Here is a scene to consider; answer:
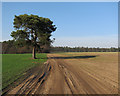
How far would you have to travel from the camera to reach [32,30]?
89.7ft

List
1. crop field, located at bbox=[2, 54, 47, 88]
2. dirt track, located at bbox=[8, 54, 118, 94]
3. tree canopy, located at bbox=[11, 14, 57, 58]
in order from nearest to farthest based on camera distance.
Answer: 1. dirt track, located at bbox=[8, 54, 118, 94]
2. crop field, located at bbox=[2, 54, 47, 88]
3. tree canopy, located at bbox=[11, 14, 57, 58]

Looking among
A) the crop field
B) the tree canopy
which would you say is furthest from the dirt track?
the tree canopy

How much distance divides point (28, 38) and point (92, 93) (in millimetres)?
24388

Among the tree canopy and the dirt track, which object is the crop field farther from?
the tree canopy

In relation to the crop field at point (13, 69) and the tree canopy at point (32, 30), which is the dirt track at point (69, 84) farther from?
the tree canopy at point (32, 30)

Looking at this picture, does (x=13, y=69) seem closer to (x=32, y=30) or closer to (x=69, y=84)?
(x=69, y=84)

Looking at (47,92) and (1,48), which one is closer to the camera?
(47,92)

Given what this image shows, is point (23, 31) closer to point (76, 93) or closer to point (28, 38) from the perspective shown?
point (28, 38)

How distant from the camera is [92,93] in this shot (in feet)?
17.7

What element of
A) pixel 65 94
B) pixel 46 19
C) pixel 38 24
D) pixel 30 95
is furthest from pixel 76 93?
pixel 46 19

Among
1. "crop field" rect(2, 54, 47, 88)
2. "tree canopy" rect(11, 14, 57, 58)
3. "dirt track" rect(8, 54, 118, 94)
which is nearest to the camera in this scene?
"dirt track" rect(8, 54, 118, 94)

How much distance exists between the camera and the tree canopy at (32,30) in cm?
2553

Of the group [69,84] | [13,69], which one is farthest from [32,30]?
[69,84]

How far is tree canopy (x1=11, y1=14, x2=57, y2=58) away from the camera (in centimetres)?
2553
